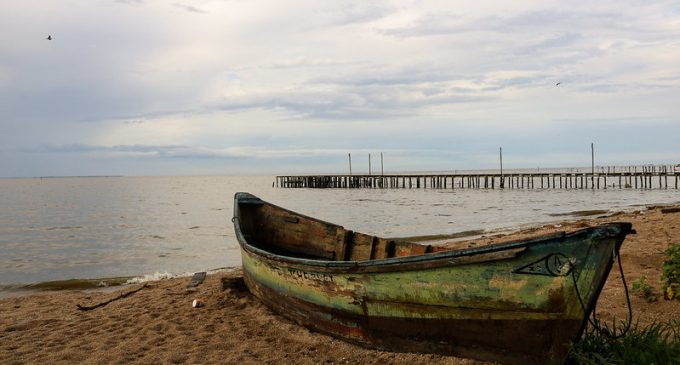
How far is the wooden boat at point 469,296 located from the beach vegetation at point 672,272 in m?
2.52

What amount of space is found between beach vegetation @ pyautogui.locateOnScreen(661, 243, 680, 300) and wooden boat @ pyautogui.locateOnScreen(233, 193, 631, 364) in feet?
8.27

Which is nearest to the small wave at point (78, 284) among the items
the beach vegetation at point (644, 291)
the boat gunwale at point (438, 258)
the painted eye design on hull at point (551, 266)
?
the boat gunwale at point (438, 258)

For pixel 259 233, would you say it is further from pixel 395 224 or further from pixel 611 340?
pixel 395 224

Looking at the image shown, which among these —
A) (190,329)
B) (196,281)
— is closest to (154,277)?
(196,281)

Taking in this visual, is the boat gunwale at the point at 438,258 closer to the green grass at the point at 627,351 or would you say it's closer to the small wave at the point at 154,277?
the green grass at the point at 627,351

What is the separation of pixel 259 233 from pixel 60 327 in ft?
11.4

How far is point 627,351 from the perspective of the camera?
3.91 m

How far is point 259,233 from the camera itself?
348 inches

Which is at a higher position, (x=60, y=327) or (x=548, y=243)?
(x=548, y=243)

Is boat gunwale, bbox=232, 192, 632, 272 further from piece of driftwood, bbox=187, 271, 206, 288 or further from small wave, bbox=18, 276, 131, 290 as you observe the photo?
small wave, bbox=18, 276, 131, 290

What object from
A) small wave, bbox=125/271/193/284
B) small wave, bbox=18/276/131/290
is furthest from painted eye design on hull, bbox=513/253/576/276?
small wave, bbox=18/276/131/290

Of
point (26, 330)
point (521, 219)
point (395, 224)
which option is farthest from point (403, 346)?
point (521, 219)

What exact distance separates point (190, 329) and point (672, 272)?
593cm

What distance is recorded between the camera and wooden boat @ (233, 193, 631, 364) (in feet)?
12.1
